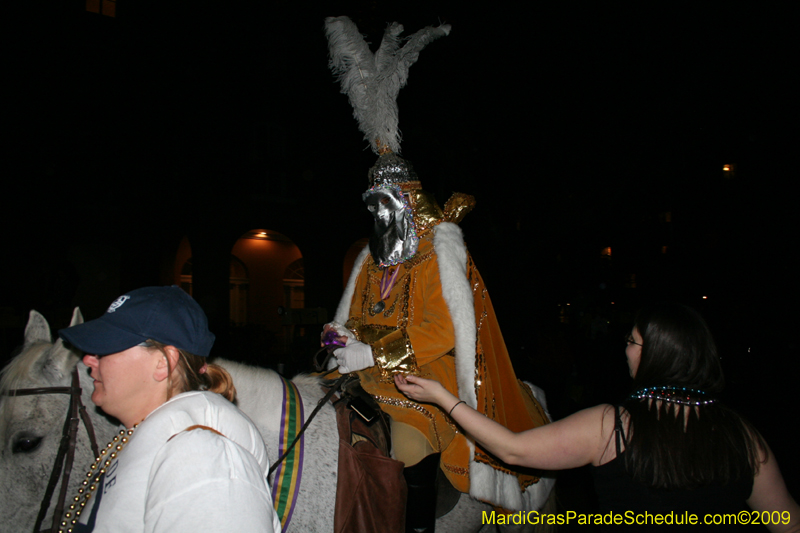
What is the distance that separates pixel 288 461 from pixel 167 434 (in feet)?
3.67

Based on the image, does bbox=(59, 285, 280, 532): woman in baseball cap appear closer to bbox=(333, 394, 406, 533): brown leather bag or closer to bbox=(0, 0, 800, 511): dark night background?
bbox=(333, 394, 406, 533): brown leather bag

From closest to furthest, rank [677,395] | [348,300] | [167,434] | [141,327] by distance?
[167,434], [141,327], [677,395], [348,300]

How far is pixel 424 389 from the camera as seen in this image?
6.44 feet

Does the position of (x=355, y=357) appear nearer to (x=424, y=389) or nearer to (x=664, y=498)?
(x=424, y=389)

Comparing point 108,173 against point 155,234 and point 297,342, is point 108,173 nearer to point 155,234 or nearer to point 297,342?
point 155,234

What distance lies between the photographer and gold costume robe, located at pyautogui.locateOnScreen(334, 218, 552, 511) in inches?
107

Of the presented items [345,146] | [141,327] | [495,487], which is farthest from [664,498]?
[345,146]

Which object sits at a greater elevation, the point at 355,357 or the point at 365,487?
the point at 355,357

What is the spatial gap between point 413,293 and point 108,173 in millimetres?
12553

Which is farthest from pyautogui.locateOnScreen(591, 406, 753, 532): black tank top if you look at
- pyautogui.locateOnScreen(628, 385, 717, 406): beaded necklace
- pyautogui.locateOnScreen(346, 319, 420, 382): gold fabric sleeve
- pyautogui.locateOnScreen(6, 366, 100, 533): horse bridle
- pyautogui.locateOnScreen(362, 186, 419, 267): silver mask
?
pyautogui.locateOnScreen(6, 366, 100, 533): horse bridle

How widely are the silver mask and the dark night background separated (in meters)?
4.49

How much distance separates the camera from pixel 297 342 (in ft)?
34.2

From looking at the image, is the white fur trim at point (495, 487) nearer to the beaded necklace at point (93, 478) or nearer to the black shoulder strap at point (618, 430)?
the black shoulder strap at point (618, 430)

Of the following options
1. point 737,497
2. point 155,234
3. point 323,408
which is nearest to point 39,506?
point 323,408
